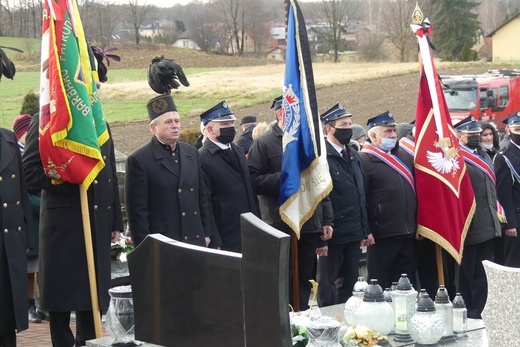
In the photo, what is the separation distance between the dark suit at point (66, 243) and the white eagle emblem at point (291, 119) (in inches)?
68.9

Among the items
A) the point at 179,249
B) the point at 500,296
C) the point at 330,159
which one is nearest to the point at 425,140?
the point at 330,159

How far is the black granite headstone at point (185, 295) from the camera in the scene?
507 centimetres

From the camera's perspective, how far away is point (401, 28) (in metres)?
62.2

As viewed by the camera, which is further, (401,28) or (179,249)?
(401,28)

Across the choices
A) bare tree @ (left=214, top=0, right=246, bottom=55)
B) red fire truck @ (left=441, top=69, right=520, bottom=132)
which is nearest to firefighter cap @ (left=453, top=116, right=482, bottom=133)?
red fire truck @ (left=441, top=69, right=520, bottom=132)

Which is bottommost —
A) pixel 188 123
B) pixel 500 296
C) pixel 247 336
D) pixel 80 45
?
pixel 188 123

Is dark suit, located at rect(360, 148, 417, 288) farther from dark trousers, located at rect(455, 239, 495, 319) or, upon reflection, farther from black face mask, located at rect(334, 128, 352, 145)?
dark trousers, located at rect(455, 239, 495, 319)

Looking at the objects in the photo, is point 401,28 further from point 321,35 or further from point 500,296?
point 500,296

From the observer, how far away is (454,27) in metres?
68.1

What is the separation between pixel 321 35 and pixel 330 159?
206 ft

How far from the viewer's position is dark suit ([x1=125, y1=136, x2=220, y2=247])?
733 centimetres

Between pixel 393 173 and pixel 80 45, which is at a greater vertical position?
pixel 80 45

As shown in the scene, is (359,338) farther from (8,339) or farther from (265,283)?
(8,339)

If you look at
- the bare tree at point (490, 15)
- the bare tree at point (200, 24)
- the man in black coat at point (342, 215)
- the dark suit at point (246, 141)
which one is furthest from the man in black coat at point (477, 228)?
the bare tree at point (490, 15)
